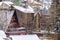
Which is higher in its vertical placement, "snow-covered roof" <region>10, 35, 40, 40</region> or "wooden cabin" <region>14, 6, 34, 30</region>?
"wooden cabin" <region>14, 6, 34, 30</region>

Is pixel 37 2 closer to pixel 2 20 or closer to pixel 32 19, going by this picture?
pixel 32 19

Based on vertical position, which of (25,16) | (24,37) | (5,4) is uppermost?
(5,4)

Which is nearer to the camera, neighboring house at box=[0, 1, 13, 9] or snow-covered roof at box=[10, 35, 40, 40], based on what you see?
snow-covered roof at box=[10, 35, 40, 40]

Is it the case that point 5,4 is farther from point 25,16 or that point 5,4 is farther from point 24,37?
point 24,37

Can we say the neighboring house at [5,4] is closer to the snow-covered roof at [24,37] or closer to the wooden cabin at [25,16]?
the wooden cabin at [25,16]

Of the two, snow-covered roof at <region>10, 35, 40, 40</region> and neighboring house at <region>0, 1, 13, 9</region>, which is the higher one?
neighboring house at <region>0, 1, 13, 9</region>

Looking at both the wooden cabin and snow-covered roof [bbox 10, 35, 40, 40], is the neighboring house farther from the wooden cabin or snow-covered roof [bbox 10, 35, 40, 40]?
snow-covered roof [bbox 10, 35, 40, 40]

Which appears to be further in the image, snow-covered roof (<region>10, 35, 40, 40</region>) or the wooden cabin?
the wooden cabin

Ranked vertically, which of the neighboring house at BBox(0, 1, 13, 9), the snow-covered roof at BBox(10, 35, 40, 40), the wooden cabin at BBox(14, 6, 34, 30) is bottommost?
the snow-covered roof at BBox(10, 35, 40, 40)

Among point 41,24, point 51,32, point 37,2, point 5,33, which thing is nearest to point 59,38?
point 51,32

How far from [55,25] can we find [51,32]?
7 cm

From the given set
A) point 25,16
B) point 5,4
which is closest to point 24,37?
point 25,16

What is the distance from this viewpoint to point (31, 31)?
60.6 inches

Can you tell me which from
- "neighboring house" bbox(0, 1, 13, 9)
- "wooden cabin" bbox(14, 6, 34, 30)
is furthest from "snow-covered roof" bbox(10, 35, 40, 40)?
"neighboring house" bbox(0, 1, 13, 9)
